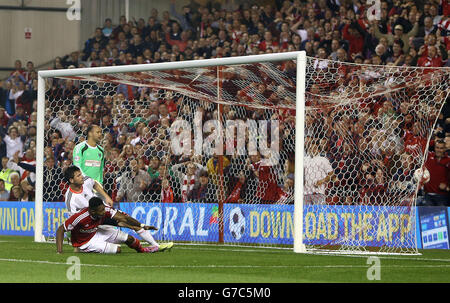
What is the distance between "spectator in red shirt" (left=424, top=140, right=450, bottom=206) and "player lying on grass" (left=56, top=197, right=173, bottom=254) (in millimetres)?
4987

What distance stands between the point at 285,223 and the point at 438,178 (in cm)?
270

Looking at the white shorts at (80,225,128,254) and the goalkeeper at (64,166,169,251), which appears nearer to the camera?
the white shorts at (80,225,128,254)

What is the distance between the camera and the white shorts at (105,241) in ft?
42.0

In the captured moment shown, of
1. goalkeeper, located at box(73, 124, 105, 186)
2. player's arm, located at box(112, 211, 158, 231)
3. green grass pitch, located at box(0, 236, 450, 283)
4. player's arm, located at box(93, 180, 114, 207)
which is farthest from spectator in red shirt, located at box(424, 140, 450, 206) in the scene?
goalkeeper, located at box(73, 124, 105, 186)

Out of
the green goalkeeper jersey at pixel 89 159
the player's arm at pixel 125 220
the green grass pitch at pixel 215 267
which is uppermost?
the green goalkeeper jersey at pixel 89 159

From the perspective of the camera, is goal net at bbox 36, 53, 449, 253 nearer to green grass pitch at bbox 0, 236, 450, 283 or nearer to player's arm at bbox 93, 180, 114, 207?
green grass pitch at bbox 0, 236, 450, 283

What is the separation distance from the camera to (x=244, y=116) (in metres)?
16.5

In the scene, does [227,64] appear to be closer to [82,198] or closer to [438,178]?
[82,198]

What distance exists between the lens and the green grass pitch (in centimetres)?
924

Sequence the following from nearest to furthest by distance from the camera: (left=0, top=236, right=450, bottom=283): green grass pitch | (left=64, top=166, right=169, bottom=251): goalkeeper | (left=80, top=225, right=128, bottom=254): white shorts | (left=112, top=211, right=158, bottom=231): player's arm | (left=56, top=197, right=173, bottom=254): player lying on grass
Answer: (left=0, top=236, right=450, bottom=283): green grass pitch
(left=56, top=197, right=173, bottom=254): player lying on grass
(left=80, top=225, right=128, bottom=254): white shorts
(left=112, top=211, right=158, bottom=231): player's arm
(left=64, top=166, right=169, bottom=251): goalkeeper

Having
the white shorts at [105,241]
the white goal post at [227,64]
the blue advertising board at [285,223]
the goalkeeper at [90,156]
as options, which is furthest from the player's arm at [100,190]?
the blue advertising board at [285,223]

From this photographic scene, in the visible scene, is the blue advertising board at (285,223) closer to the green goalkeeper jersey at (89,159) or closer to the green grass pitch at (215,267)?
the green grass pitch at (215,267)

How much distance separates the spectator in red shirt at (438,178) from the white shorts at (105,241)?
5.59 m

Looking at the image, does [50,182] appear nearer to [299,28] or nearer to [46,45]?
[299,28]
